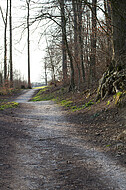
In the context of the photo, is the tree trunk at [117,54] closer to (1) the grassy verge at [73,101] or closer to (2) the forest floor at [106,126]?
(2) the forest floor at [106,126]

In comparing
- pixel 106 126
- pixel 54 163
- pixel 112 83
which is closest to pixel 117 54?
pixel 112 83

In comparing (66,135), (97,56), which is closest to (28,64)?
(97,56)

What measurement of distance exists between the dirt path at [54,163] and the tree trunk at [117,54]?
3189 millimetres

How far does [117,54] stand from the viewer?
8.68m

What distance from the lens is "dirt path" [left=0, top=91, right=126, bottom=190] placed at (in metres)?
3.04

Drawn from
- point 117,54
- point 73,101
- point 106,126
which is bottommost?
point 106,126

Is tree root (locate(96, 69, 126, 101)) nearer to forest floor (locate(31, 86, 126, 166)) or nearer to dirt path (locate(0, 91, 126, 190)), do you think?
forest floor (locate(31, 86, 126, 166))

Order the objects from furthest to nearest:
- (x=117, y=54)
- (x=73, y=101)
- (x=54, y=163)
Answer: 1. (x=73, y=101)
2. (x=117, y=54)
3. (x=54, y=163)

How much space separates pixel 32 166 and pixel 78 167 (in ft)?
3.13

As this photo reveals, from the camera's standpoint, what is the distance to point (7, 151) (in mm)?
4574

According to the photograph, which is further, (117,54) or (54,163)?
(117,54)

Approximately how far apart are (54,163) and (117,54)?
6449 mm

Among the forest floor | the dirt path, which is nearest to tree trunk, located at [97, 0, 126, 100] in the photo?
the forest floor

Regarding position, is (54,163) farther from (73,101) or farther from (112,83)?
(73,101)
